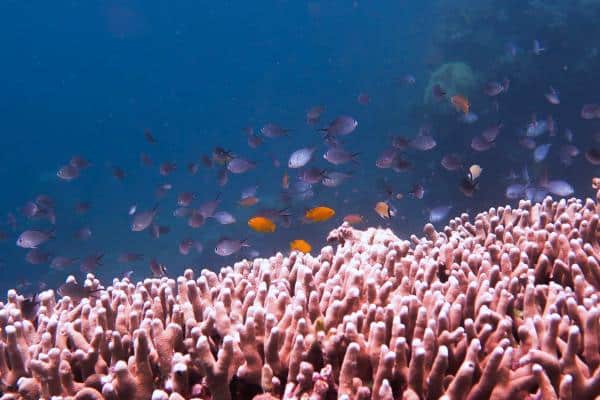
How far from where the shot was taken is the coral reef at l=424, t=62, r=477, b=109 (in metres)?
23.5

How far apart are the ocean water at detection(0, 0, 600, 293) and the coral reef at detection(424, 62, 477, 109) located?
0.39ft

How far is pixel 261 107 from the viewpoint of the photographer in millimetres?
79438

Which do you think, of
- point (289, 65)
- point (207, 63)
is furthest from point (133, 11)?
point (289, 65)

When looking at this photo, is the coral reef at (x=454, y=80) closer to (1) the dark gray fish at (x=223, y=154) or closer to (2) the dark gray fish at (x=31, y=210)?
(1) the dark gray fish at (x=223, y=154)

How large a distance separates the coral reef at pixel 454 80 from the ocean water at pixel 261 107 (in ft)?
0.39

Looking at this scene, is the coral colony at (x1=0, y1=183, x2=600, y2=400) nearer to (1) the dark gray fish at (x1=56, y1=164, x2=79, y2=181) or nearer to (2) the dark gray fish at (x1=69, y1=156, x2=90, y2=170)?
(1) the dark gray fish at (x1=56, y1=164, x2=79, y2=181)

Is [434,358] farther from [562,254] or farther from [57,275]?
[57,275]

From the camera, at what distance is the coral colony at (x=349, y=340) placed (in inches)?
91.7

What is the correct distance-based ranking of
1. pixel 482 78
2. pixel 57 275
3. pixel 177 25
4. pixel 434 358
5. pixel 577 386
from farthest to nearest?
pixel 177 25, pixel 57 275, pixel 482 78, pixel 434 358, pixel 577 386

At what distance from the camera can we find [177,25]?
498 ft

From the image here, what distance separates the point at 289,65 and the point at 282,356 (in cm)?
12077

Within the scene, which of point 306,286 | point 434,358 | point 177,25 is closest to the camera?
point 434,358

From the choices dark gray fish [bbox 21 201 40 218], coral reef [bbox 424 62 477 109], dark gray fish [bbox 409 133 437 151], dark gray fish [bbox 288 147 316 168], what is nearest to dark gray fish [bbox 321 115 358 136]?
dark gray fish [bbox 288 147 316 168]

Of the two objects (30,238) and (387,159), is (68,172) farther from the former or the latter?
(387,159)
